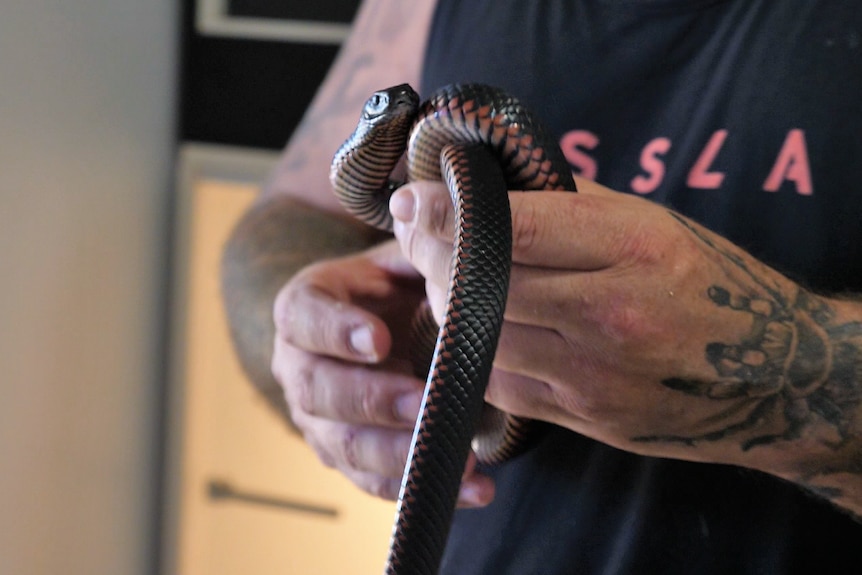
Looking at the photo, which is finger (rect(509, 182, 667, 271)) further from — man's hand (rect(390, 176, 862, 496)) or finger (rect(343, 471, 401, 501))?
finger (rect(343, 471, 401, 501))

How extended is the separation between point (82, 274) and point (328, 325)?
1.03 m

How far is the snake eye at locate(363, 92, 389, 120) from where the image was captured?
1.77ft

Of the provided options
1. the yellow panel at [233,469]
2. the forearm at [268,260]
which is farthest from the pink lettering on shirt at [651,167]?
the yellow panel at [233,469]

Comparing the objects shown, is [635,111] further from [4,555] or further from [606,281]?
[4,555]

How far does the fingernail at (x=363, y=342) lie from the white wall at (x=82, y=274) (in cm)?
90

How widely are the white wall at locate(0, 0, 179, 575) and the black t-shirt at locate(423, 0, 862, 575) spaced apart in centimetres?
97

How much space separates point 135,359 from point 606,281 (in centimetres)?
147

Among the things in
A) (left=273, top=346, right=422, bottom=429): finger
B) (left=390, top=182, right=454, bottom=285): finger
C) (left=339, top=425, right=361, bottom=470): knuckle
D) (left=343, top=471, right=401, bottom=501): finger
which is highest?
(left=390, top=182, right=454, bottom=285): finger

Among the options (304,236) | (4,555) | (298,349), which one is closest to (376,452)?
(298,349)

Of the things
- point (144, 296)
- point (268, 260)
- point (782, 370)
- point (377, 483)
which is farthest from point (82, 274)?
point (782, 370)

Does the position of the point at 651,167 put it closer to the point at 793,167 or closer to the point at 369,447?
the point at 793,167

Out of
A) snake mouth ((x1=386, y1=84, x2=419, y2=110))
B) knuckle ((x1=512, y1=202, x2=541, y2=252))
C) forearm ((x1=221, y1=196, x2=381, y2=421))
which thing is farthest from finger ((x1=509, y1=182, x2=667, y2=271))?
forearm ((x1=221, y1=196, x2=381, y2=421))

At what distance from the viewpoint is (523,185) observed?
52 cm

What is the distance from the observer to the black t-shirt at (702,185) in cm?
60
